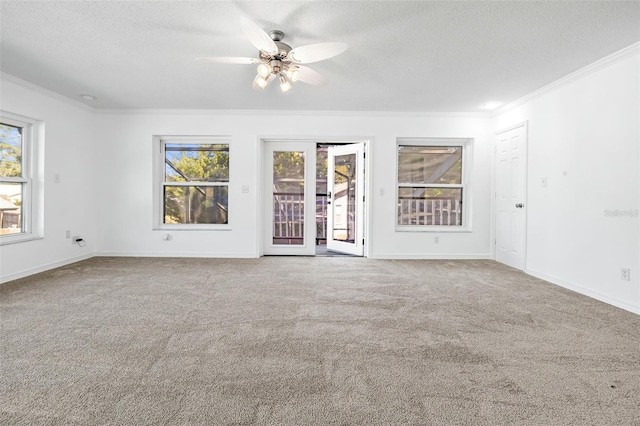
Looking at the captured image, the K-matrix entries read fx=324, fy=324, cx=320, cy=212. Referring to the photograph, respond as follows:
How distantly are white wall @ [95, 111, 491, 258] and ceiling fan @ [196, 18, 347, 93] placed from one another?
210 cm

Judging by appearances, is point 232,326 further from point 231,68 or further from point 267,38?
point 231,68

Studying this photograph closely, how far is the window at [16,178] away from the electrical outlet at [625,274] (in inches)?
243

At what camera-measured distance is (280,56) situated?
2.63m

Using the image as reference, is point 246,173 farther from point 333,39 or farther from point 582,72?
point 582,72

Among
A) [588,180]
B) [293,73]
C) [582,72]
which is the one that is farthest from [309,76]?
[588,180]

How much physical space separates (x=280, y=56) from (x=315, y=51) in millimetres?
392

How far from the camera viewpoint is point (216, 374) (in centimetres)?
170

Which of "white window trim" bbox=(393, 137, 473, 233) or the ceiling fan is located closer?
the ceiling fan

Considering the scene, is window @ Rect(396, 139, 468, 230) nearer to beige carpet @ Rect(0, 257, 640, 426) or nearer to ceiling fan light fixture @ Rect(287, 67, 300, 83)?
beige carpet @ Rect(0, 257, 640, 426)

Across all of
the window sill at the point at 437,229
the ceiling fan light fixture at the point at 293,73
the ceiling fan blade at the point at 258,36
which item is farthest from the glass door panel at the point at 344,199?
the ceiling fan blade at the point at 258,36

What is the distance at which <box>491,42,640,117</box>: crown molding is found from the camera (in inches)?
110

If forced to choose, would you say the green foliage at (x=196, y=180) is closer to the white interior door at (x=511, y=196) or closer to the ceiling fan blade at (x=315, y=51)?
the ceiling fan blade at (x=315, y=51)

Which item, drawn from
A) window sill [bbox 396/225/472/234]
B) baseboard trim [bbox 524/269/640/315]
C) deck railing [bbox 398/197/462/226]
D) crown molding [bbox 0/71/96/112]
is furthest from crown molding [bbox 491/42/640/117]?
crown molding [bbox 0/71/96/112]

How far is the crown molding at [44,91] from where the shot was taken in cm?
354
